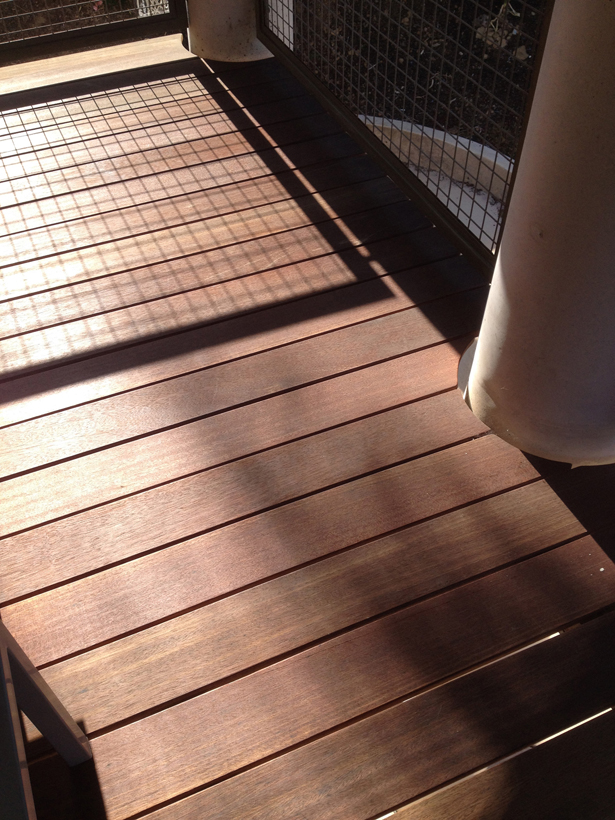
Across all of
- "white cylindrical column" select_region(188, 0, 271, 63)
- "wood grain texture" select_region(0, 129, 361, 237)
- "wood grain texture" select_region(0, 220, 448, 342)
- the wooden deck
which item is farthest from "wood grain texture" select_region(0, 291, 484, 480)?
"white cylindrical column" select_region(188, 0, 271, 63)

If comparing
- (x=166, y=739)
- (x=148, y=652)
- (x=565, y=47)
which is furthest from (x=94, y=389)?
(x=565, y=47)

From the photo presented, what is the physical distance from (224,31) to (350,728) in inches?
111

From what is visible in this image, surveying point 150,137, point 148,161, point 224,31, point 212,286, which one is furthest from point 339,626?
point 224,31

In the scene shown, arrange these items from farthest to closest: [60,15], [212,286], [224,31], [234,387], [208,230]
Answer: [60,15] < [224,31] < [208,230] < [212,286] < [234,387]

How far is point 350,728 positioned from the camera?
4.15 feet

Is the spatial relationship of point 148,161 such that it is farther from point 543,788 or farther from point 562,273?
point 543,788

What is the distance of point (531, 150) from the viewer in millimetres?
1332

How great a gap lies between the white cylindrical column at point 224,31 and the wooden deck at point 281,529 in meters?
0.98

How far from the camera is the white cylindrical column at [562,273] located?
1.16 meters

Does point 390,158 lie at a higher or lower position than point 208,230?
higher

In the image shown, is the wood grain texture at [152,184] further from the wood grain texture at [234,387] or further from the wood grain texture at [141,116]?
the wood grain texture at [234,387]

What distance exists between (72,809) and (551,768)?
790 millimetres

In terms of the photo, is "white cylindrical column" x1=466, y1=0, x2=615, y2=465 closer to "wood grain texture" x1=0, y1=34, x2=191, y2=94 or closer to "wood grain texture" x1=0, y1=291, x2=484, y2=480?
"wood grain texture" x1=0, y1=291, x2=484, y2=480

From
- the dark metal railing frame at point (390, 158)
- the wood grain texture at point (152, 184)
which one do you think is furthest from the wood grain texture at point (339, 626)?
the wood grain texture at point (152, 184)
